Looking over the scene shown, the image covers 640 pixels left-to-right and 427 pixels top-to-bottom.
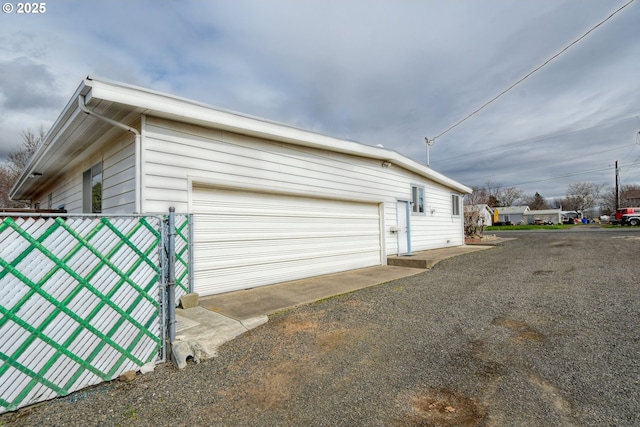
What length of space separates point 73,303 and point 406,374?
2955mm

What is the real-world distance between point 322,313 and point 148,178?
3.32 meters

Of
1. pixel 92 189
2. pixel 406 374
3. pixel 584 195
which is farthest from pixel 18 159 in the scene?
pixel 584 195

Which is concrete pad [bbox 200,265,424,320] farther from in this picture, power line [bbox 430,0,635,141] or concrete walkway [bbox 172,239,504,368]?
power line [bbox 430,0,635,141]

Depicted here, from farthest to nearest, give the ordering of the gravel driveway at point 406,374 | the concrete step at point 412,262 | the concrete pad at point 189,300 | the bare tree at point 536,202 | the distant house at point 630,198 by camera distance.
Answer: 1. the bare tree at point 536,202
2. the distant house at point 630,198
3. the concrete step at point 412,262
4. the concrete pad at point 189,300
5. the gravel driveway at point 406,374

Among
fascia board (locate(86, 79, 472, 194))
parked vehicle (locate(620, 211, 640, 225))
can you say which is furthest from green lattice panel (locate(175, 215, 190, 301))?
parked vehicle (locate(620, 211, 640, 225))

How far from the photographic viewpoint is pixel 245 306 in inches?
177

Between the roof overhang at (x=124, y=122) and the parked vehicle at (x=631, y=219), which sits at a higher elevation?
the roof overhang at (x=124, y=122)

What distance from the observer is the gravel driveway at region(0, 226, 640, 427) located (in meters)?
2.09

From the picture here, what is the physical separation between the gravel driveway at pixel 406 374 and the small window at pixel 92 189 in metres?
4.51

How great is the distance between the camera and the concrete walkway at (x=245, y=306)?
3.13 meters

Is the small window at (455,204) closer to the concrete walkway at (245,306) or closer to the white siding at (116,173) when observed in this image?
the concrete walkway at (245,306)

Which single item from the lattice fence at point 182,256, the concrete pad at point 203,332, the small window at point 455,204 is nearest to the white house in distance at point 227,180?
the lattice fence at point 182,256

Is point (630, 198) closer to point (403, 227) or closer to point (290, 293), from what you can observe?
point (403, 227)

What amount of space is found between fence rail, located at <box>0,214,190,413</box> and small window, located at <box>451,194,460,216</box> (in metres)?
13.2
